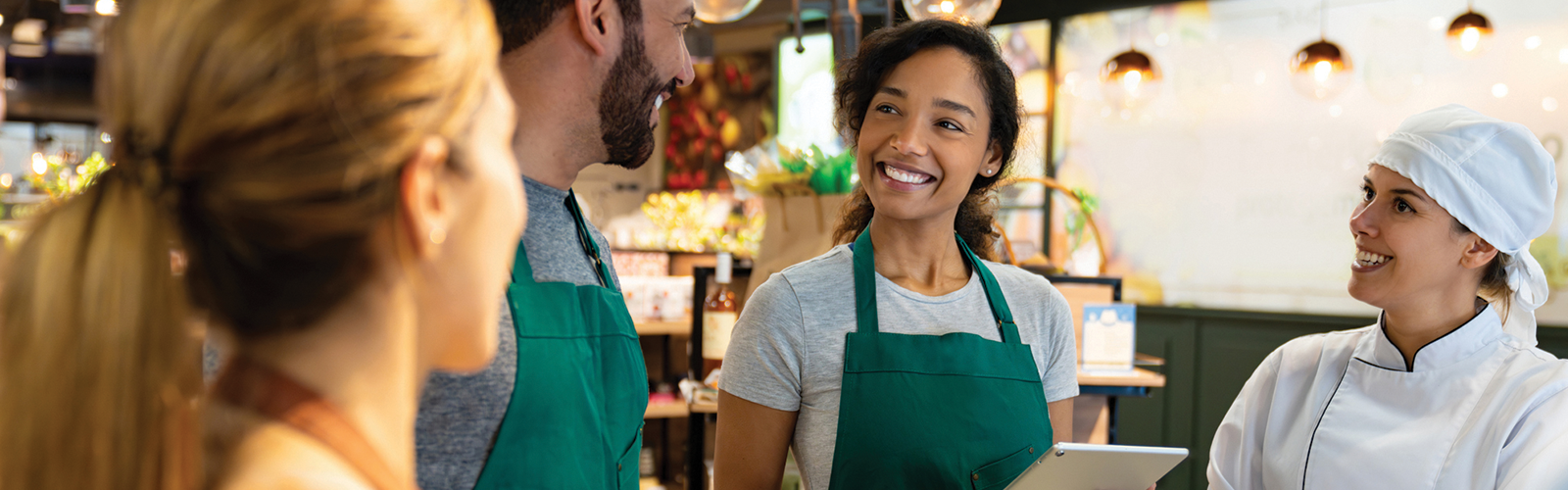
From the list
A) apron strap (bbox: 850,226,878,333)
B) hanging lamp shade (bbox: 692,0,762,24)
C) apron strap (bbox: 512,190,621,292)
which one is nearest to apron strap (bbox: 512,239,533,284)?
apron strap (bbox: 512,190,621,292)

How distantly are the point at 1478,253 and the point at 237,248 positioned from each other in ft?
6.36

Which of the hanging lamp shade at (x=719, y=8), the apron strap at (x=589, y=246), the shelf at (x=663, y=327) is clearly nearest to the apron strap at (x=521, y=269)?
the apron strap at (x=589, y=246)

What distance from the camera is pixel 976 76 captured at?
1571 millimetres

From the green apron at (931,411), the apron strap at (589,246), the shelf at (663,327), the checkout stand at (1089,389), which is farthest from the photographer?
the shelf at (663,327)

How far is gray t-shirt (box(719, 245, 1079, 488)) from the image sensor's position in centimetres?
143

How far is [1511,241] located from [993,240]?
881 millimetres

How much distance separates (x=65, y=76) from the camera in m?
5.20

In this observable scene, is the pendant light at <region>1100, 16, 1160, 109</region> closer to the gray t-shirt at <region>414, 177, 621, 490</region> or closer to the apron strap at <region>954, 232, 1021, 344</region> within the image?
the apron strap at <region>954, 232, 1021, 344</region>

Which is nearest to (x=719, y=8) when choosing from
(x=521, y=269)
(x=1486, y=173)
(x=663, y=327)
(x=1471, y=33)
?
(x=663, y=327)

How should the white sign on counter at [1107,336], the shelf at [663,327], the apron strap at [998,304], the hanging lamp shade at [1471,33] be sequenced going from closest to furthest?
the apron strap at [998,304] < the white sign on counter at [1107,336] < the shelf at [663,327] < the hanging lamp shade at [1471,33]

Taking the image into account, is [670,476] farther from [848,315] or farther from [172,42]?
[172,42]

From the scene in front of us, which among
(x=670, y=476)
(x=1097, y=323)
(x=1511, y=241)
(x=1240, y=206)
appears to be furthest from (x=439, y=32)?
(x=1240, y=206)

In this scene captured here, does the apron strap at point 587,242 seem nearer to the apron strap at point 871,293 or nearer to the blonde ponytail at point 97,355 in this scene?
the apron strap at point 871,293

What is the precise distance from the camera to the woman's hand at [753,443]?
4.70ft
